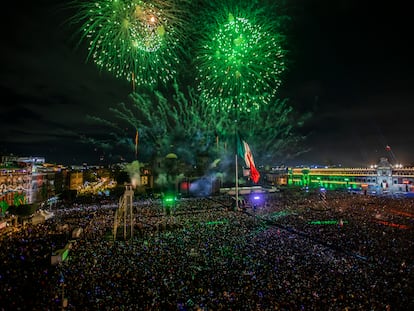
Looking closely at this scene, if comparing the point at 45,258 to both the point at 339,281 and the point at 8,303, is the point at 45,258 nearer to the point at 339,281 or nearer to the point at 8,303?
the point at 8,303

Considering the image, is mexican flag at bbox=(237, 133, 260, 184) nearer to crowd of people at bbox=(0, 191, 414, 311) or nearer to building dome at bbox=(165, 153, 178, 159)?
crowd of people at bbox=(0, 191, 414, 311)

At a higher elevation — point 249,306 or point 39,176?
point 39,176

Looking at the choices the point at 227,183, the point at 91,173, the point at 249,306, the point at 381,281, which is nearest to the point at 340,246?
the point at 381,281

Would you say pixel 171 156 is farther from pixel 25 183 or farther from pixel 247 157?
pixel 247 157

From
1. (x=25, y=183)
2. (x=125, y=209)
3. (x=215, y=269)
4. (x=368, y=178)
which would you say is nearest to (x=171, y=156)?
(x=25, y=183)

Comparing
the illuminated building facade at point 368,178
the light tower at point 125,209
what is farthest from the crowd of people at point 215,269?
the illuminated building facade at point 368,178

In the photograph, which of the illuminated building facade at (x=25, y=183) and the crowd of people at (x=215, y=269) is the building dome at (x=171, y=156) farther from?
the crowd of people at (x=215, y=269)

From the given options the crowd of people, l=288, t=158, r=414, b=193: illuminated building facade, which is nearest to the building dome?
the crowd of people
